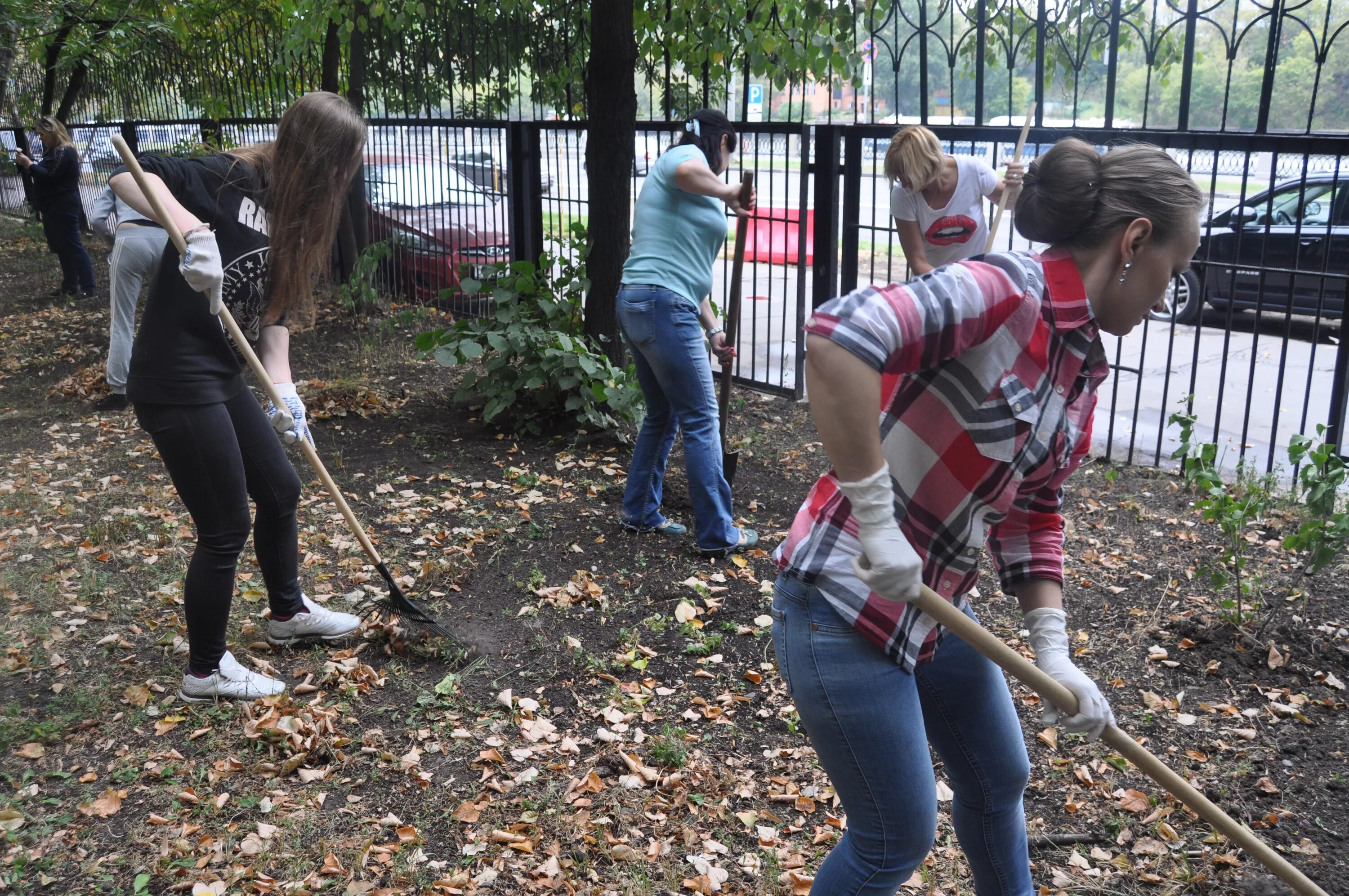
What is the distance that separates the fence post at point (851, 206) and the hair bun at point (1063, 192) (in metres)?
4.93

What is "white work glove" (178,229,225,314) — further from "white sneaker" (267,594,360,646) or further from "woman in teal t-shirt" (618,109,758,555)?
"woman in teal t-shirt" (618,109,758,555)

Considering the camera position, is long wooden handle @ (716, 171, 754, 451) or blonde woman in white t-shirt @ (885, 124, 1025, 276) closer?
long wooden handle @ (716, 171, 754, 451)

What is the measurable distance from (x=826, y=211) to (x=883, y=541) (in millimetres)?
5557

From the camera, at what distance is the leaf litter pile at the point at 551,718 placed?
2.77 metres

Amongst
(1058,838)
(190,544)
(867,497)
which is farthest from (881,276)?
(867,497)

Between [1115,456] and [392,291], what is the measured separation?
23.9 ft

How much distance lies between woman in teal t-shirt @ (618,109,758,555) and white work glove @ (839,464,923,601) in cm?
280

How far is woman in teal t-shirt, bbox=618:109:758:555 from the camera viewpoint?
438cm

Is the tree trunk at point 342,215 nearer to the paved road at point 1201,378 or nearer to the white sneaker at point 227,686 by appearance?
the paved road at point 1201,378

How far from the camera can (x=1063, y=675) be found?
1953mm

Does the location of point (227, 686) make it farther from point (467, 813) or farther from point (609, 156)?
point (609, 156)

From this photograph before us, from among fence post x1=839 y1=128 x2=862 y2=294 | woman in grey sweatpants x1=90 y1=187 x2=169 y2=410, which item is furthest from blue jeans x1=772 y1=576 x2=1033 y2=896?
fence post x1=839 y1=128 x2=862 y2=294

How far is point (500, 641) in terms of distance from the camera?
3934 millimetres

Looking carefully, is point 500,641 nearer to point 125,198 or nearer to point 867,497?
point 125,198
